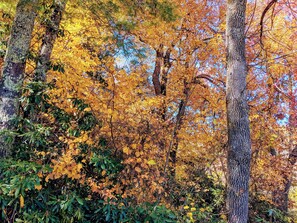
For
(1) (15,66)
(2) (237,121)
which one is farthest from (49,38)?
(2) (237,121)

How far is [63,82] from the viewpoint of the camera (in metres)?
3.60

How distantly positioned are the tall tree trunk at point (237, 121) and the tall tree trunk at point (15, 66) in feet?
10.3

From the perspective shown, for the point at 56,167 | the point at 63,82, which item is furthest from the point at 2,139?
the point at 63,82

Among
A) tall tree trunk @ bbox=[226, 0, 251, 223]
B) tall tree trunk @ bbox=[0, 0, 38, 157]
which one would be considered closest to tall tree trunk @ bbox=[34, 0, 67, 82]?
tall tree trunk @ bbox=[0, 0, 38, 157]

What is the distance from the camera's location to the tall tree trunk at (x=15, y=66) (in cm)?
319

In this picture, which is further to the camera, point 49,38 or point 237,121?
point 49,38

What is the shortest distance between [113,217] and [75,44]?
3.67 metres

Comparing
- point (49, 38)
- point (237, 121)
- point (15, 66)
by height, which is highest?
point (49, 38)

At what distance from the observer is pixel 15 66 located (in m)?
3.32

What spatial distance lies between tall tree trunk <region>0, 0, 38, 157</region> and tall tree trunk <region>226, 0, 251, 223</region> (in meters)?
3.14

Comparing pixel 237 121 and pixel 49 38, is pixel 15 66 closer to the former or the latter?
pixel 49 38

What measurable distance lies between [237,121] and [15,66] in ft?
11.4

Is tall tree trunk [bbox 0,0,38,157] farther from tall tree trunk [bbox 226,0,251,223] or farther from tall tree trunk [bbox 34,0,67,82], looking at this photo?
tall tree trunk [bbox 226,0,251,223]

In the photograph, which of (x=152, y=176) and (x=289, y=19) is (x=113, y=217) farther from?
(x=289, y=19)
